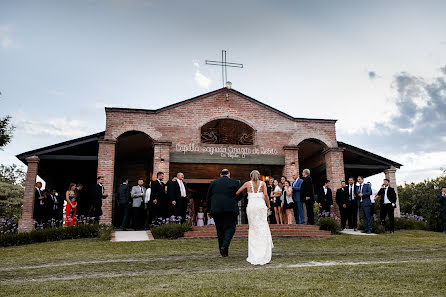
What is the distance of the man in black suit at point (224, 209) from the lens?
693cm

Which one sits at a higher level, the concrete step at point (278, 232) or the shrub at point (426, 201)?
the shrub at point (426, 201)

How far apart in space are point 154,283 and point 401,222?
40.5ft

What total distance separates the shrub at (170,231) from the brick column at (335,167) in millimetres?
8070

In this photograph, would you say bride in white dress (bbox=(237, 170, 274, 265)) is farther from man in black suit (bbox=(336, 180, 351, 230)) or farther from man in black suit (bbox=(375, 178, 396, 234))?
man in black suit (bbox=(336, 180, 351, 230))

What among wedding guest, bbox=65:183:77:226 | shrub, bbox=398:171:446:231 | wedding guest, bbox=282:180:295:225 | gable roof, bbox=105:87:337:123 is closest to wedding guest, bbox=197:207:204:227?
gable roof, bbox=105:87:337:123

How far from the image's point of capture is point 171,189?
36.2 ft

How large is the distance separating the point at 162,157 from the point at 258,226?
8.87m

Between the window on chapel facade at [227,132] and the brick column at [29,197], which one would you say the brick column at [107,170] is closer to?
the brick column at [29,197]

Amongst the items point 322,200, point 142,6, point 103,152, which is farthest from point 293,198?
point 142,6

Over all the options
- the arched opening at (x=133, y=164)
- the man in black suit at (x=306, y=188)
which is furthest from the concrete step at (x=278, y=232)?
the arched opening at (x=133, y=164)

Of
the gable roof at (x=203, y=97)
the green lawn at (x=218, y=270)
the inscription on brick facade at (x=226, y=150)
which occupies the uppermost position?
the gable roof at (x=203, y=97)

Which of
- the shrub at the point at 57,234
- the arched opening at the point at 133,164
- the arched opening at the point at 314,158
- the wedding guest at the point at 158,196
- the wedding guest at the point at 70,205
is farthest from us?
the arched opening at the point at 133,164

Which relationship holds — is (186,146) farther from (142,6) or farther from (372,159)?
(372,159)

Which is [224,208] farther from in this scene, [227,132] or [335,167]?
[227,132]
